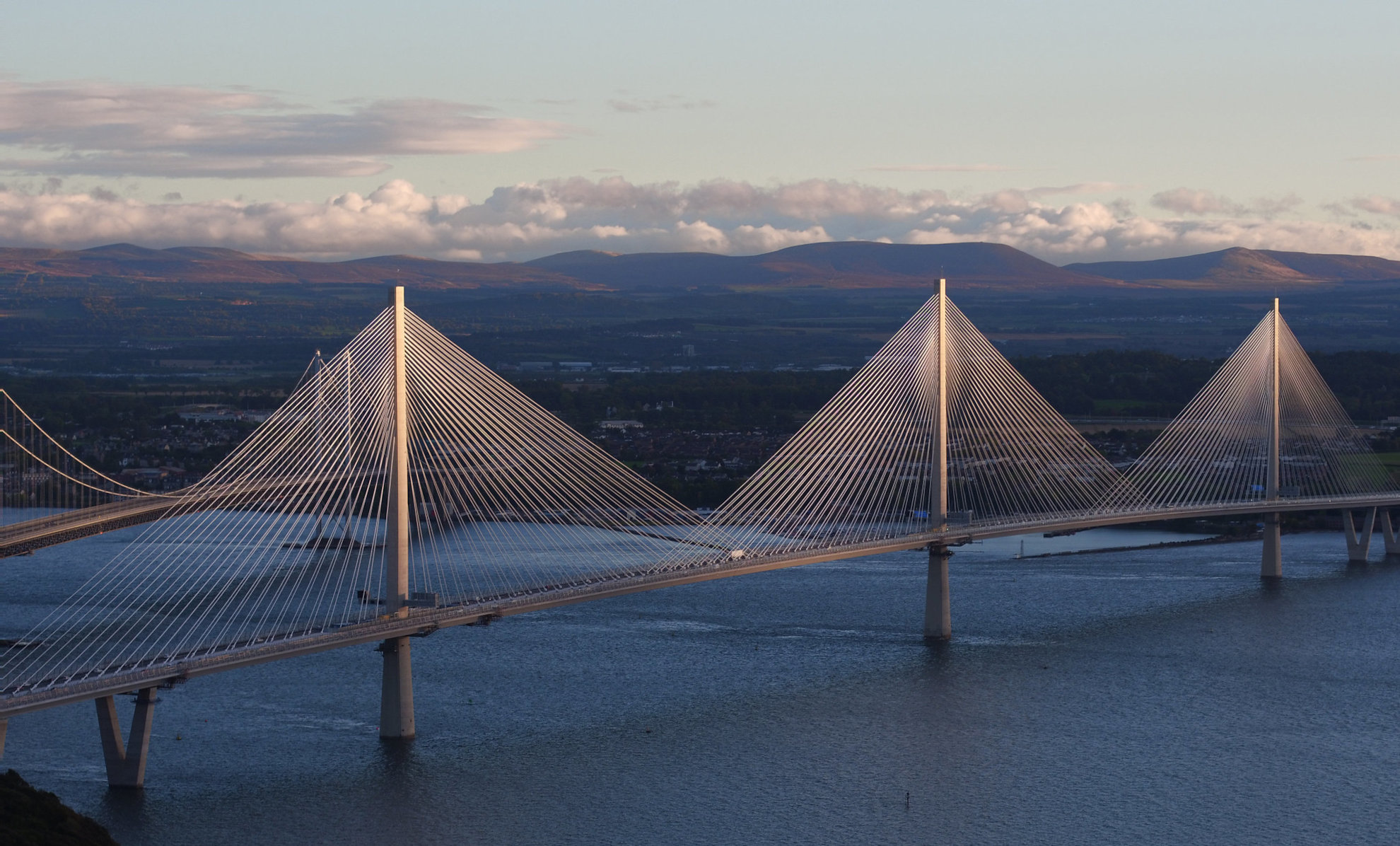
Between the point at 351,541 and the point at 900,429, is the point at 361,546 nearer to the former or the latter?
the point at 351,541

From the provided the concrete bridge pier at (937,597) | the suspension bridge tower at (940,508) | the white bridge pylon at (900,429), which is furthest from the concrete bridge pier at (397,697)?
the concrete bridge pier at (937,597)

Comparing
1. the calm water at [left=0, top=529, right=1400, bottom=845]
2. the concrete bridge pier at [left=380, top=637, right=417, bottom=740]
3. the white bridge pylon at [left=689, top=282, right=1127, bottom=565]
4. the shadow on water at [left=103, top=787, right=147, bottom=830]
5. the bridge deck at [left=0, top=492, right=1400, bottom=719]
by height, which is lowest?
the calm water at [left=0, top=529, right=1400, bottom=845]

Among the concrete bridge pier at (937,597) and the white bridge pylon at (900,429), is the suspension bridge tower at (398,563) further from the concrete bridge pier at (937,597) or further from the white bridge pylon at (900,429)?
the concrete bridge pier at (937,597)

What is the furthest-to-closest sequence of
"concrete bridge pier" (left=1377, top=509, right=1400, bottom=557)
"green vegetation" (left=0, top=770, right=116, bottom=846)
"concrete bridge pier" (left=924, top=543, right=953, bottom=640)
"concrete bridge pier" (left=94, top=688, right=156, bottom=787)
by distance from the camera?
"concrete bridge pier" (left=1377, top=509, right=1400, bottom=557)
"concrete bridge pier" (left=924, top=543, right=953, bottom=640)
"concrete bridge pier" (left=94, top=688, right=156, bottom=787)
"green vegetation" (left=0, top=770, right=116, bottom=846)

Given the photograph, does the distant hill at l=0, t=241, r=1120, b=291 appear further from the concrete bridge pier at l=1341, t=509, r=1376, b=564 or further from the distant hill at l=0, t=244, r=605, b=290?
the concrete bridge pier at l=1341, t=509, r=1376, b=564

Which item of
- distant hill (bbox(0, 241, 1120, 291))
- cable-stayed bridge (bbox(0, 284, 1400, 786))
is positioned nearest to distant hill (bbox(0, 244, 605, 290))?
distant hill (bbox(0, 241, 1120, 291))

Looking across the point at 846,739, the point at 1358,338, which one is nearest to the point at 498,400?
the point at 846,739
